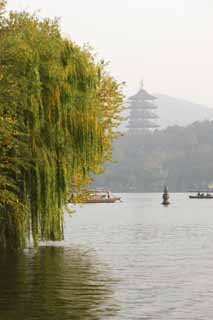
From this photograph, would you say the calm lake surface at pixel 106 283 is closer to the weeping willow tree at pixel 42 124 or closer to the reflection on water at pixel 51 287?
the reflection on water at pixel 51 287

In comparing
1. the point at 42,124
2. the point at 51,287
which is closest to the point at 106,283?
the point at 51,287

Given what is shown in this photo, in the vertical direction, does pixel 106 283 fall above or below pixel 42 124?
below

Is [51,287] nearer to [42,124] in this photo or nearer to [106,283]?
[106,283]

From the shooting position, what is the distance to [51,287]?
105 ft

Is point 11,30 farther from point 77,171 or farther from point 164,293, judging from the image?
point 164,293

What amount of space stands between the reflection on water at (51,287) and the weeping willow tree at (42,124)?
1622 millimetres

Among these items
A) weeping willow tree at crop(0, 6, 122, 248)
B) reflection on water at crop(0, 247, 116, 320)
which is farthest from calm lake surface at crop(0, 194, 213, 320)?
weeping willow tree at crop(0, 6, 122, 248)

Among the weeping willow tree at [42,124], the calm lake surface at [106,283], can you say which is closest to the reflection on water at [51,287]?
the calm lake surface at [106,283]

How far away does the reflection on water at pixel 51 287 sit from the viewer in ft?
88.1

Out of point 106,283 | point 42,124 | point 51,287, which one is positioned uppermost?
point 42,124

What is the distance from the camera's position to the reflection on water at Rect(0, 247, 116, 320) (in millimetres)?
26844

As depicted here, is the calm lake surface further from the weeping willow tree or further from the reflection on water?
the weeping willow tree

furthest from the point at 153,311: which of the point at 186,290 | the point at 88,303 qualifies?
the point at 186,290

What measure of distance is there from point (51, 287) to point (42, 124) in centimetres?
912
